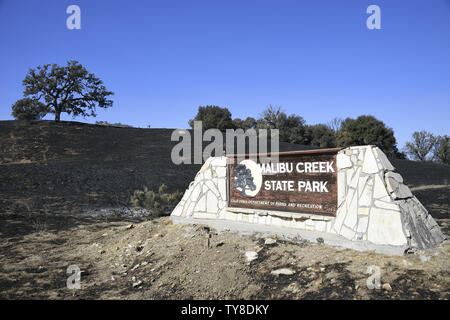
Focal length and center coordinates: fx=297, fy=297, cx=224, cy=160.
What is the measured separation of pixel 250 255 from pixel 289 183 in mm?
1872

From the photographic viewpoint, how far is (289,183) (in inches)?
262

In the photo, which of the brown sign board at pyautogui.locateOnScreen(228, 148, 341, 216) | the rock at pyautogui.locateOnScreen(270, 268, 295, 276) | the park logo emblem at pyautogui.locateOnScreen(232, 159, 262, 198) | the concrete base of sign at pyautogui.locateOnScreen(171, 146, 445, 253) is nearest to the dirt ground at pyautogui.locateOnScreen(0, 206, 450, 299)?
the rock at pyautogui.locateOnScreen(270, 268, 295, 276)

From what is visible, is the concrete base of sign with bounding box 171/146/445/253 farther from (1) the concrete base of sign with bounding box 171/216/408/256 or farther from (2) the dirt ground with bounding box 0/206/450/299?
(2) the dirt ground with bounding box 0/206/450/299

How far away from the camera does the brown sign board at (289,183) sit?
6074 mm

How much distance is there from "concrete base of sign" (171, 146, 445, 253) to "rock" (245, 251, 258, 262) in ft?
3.21

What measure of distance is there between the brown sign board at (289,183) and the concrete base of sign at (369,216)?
0.47 feet

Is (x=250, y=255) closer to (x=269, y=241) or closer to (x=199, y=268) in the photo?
(x=269, y=241)

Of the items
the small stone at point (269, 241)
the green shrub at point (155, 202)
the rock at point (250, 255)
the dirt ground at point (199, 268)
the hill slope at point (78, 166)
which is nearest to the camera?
the dirt ground at point (199, 268)

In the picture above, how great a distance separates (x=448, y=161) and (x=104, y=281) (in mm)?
57799

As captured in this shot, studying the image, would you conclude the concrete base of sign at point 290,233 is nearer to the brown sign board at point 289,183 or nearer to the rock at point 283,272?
the brown sign board at point 289,183

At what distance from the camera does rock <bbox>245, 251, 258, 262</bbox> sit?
5592 mm

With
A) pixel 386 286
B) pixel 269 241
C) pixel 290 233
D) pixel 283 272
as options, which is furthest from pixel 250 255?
pixel 386 286

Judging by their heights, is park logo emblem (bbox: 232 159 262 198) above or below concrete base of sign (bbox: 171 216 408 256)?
above

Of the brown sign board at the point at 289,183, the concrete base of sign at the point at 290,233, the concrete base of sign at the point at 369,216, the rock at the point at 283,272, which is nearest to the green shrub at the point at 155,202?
the concrete base of sign at the point at 290,233
